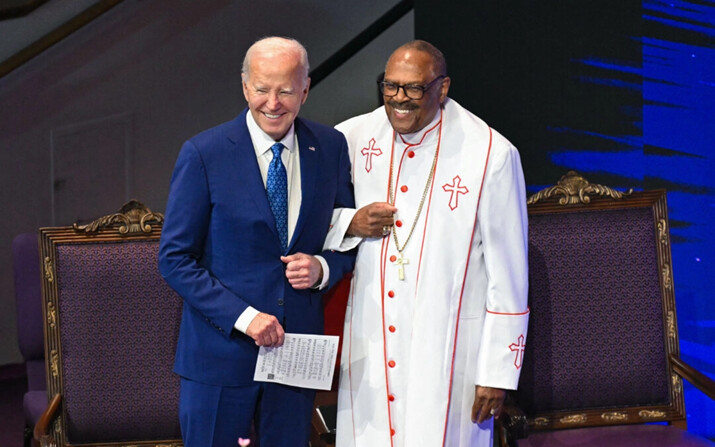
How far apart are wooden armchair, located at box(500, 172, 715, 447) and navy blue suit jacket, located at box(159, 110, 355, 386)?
1.05 meters

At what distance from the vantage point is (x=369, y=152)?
2727 mm

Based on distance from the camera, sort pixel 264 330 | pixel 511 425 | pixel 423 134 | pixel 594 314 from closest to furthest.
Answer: pixel 264 330
pixel 423 134
pixel 511 425
pixel 594 314

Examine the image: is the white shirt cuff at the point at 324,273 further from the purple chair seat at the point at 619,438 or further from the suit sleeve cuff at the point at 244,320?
the purple chair seat at the point at 619,438

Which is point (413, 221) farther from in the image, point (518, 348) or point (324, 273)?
point (518, 348)

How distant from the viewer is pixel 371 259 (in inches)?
104

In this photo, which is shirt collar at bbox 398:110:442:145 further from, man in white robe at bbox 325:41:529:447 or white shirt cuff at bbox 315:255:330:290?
white shirt cuff at bbox 315:255:330:290

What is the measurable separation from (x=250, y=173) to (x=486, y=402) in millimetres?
960

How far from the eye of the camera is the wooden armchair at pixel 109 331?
10.1 ft

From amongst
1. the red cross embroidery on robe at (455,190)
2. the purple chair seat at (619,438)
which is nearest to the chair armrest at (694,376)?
the purple chair seat at (619,438)

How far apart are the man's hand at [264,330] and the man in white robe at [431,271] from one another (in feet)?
1.10

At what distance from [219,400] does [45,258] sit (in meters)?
1.01

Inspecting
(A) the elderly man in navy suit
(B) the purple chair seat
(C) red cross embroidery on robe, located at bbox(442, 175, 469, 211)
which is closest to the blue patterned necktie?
(A) the elderly man in navy suit

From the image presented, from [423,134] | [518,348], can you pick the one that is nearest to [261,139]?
[423,134]

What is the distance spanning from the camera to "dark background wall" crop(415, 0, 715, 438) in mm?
3789
